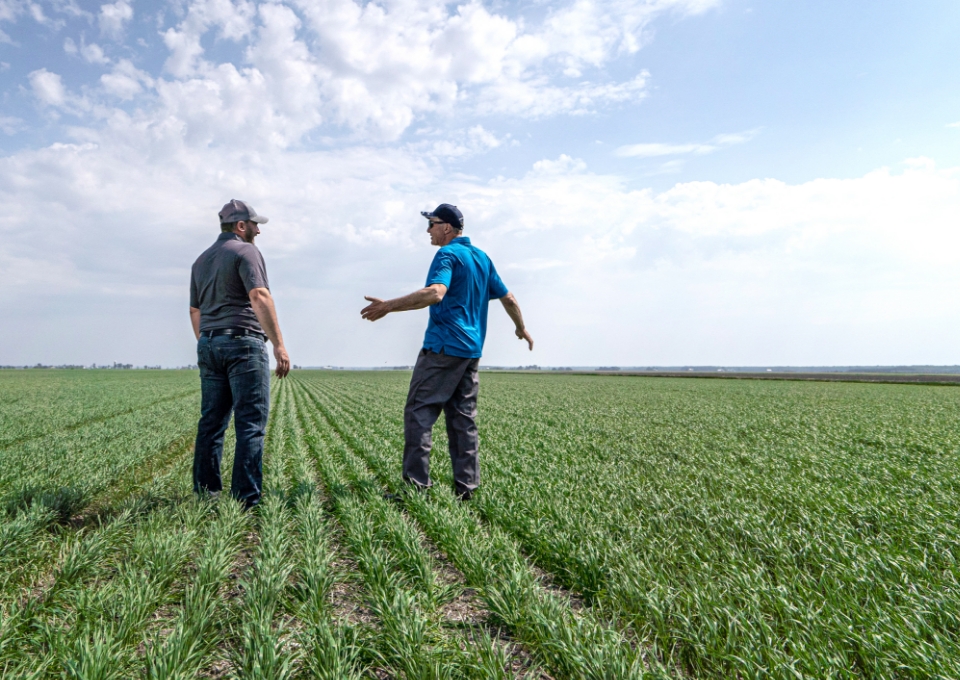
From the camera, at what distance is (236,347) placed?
4.51 m

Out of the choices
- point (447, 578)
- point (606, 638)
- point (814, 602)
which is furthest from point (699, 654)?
point (447, 578)

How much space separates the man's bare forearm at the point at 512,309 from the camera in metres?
5.83

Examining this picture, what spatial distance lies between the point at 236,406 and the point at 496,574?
2843 millimetres

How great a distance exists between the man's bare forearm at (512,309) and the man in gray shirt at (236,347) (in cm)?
243

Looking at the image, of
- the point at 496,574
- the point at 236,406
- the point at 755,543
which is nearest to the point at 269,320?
the point at 236,406

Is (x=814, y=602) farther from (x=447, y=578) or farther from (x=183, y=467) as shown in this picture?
(x=183, y=467)

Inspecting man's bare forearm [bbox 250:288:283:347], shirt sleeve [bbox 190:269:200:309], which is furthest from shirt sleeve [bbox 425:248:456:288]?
shirt sleeve [bbox 190:269:200:309]

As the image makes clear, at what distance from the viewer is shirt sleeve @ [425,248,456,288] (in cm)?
470

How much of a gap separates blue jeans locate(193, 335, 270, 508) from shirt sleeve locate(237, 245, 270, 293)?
0.49m

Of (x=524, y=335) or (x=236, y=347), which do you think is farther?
(x=524, y=335)

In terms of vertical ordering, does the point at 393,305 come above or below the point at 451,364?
above

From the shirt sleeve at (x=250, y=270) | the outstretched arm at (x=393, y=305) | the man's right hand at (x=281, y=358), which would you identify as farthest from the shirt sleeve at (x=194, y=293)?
the outstretched arm at (x=393, y=305)

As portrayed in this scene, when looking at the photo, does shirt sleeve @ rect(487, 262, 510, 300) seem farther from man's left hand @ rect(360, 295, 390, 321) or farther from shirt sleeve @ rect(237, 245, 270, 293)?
shirt sleeve @ rect(237, 245, 270, 293)

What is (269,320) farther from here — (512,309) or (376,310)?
(512,309)
